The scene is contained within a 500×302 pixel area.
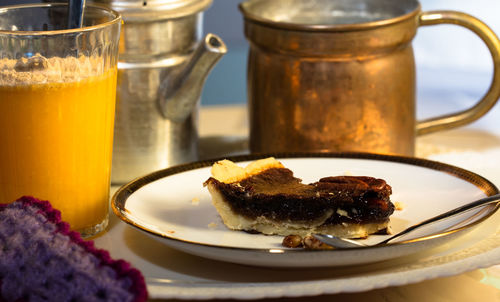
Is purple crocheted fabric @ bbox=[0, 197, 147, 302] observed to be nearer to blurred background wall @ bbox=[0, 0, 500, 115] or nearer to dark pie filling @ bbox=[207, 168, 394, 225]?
dark pie filling @ bbox=[207, 168, 394, 225]

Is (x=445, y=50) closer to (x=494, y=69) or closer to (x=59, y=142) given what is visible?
(x=494, y=69)

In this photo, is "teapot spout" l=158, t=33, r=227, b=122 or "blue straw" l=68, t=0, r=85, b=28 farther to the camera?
"teapot spout" l=158, t=33, r=227, b=122

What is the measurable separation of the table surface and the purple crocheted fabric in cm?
5

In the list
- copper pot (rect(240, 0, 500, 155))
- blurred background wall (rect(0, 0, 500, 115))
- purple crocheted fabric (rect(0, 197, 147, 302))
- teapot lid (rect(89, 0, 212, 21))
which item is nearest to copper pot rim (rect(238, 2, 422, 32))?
copper pot (rect(240, 0, 500, 155))

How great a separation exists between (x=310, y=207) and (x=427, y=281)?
5.4 inches

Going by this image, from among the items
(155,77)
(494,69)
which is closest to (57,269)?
(155,77)

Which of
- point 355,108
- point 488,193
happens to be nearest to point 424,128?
point 355,108

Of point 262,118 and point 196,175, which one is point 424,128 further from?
point 196,175

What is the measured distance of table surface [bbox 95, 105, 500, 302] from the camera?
68 centimetres

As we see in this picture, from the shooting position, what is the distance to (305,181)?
33.7 inches

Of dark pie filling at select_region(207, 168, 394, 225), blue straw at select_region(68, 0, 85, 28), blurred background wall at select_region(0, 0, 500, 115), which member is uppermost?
blue straw at select_region(68, 0, 85, 28)

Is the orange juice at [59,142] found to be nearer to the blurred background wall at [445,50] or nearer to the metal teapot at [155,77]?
the metal teapot at [155,77]

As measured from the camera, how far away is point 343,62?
976 millimetres

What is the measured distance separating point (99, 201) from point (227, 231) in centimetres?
15
